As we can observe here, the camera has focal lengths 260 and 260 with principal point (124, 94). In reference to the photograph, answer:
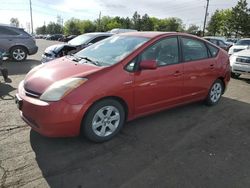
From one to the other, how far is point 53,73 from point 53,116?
79cm

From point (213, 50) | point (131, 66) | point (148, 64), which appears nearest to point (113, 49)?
point (131, 66)

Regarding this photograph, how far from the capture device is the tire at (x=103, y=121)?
3.59m

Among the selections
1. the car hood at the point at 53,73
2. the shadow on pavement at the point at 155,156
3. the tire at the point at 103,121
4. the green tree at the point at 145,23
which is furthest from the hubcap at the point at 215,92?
the green tree at the point at 145,23

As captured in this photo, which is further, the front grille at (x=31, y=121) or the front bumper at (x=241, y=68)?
the front bumper at (x=241, y=68)

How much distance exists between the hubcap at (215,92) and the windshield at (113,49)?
2302 millimetres

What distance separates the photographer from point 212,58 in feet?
18.2

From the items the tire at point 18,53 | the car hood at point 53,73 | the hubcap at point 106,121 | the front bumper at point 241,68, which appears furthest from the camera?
Result: the tire at point 18,53

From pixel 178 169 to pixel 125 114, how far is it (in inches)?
48.6

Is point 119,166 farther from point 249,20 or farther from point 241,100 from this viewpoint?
point 249,20

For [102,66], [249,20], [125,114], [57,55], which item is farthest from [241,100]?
[249,20]

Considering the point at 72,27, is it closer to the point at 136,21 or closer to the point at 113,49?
the point at 136,21

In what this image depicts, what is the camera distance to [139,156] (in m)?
3.49

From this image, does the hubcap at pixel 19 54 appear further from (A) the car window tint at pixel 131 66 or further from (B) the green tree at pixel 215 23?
(B) the green tree at pixel 215 23

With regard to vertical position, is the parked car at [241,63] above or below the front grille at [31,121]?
above
